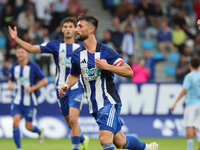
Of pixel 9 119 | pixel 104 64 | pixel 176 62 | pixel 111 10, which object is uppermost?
pixel 111 10

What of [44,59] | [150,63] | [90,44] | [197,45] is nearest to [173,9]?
[197,45]

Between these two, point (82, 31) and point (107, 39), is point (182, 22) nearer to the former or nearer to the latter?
point (107, 39)

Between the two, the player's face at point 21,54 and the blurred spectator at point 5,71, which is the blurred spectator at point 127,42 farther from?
the player's face at point 21,54

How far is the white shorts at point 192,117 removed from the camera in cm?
912

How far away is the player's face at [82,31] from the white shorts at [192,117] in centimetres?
418

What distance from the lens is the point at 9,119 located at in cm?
1284

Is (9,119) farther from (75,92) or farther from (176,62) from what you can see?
(176,62)

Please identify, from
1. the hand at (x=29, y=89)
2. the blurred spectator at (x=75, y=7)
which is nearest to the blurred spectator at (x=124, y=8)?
the blurred spectator at (x=75, y=7)

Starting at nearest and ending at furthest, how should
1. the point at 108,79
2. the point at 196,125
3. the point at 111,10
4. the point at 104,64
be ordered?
the point at 104,64
the point at 108,79
the point at 196,125
the point at 111,10

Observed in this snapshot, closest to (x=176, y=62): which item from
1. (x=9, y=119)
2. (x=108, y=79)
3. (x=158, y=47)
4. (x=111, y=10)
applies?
(x=158, y=47)

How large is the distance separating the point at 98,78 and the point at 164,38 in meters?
12.7

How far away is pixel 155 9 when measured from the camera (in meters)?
19.7

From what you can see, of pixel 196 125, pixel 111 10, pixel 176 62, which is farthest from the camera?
pixel 111 10

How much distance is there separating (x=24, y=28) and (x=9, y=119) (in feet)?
15.8
